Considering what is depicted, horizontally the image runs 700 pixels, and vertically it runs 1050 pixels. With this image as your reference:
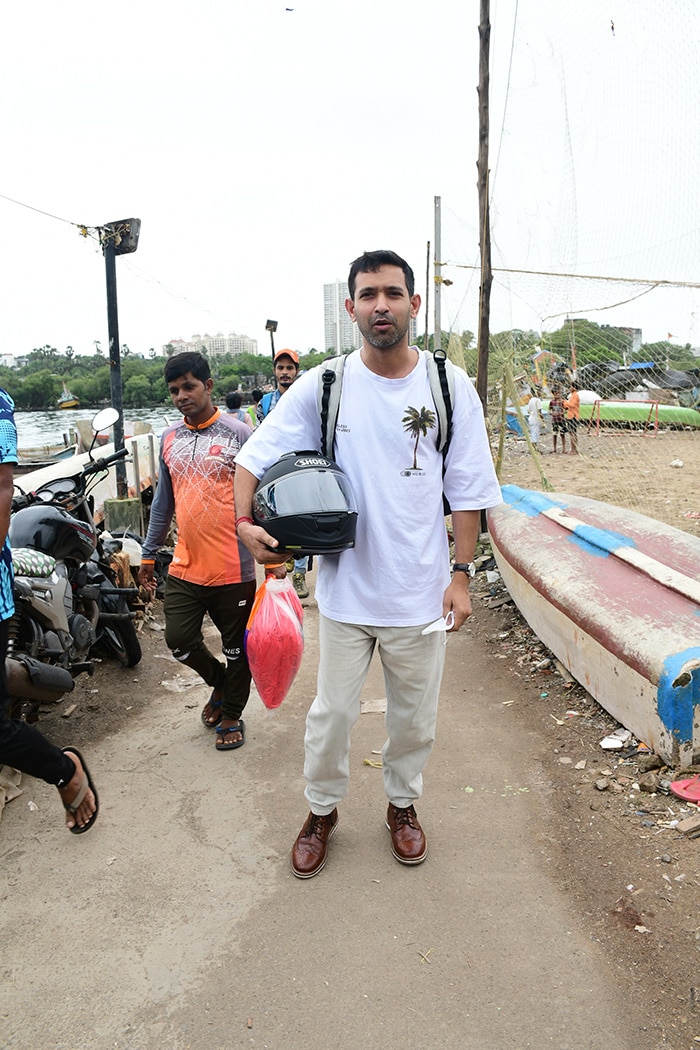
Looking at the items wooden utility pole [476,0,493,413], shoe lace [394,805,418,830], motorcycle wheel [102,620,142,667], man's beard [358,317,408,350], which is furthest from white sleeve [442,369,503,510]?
wooden utility pole [476,0,493,413]

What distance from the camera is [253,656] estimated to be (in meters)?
2.81

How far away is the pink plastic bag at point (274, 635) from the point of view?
2.78m

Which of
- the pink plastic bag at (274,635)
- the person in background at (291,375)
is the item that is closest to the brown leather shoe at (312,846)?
the pink plastic bag at (274,635)

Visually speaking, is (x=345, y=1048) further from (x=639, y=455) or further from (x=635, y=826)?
(x=639, y=455)

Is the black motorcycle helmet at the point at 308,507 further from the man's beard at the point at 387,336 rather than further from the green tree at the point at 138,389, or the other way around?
the green tree at the point at 138,389

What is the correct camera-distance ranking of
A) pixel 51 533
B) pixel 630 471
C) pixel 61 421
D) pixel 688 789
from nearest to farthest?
pixel 688 789 < pixel 51 533 < pixel 630 471 < pixel 61 421

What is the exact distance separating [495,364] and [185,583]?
571cm

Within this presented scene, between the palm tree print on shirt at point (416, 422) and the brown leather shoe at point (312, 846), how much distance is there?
4.54 feet

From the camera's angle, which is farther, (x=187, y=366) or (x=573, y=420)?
(x=573, y=420)

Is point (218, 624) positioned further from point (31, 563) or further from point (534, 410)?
point (534, 410)

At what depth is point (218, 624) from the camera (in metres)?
3.82

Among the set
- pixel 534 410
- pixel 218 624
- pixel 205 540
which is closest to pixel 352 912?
pixel 218 624

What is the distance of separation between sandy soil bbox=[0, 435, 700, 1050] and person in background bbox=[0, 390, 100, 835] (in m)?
0.24

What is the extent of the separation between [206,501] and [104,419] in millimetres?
1321
